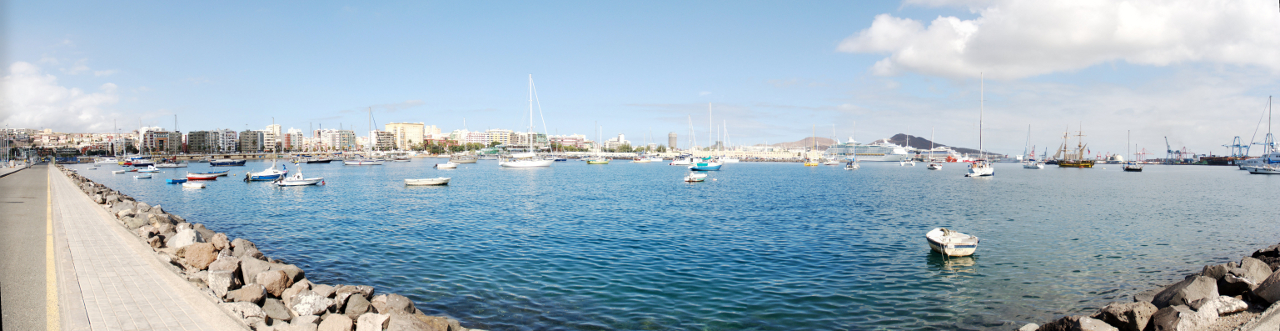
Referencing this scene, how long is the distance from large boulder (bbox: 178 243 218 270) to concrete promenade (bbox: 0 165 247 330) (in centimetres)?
44

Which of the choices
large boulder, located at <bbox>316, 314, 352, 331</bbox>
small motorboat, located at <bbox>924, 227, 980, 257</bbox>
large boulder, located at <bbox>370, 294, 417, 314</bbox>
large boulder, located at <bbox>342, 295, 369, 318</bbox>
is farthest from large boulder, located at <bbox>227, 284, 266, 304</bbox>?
small motorboat, located at <bbox>924, 227, 980, 257</bbox>

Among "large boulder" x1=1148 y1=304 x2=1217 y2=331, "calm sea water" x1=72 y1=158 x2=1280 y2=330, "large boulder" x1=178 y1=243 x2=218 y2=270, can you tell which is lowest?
"calm sea water" x1=72 y1=158 x2=1280 y2=330

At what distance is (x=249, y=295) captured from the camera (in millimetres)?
8594

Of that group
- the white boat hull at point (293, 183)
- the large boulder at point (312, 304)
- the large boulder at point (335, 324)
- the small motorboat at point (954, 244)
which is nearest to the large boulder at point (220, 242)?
the large boulder at point (312, 304)

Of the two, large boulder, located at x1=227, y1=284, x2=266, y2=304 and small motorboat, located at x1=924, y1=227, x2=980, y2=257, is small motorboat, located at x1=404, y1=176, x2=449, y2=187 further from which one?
large boulder, located at x1=227, y1=284, x2=266, y2=304

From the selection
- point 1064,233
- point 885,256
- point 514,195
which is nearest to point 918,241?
point 885,256

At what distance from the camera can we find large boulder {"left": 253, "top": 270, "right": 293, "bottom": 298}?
364 inches

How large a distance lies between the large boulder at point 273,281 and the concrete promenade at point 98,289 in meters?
0.74

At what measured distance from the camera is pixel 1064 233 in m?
21.2

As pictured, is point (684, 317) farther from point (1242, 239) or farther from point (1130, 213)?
point (1130, 213)

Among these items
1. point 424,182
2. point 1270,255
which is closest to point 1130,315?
point 1270,255

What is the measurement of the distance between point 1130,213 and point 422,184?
153 feet

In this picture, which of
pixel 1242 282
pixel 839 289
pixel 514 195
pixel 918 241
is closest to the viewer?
pixel 1242 282

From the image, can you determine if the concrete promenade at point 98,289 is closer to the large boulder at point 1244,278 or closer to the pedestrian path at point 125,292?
the pedestrian path at point 125,292
